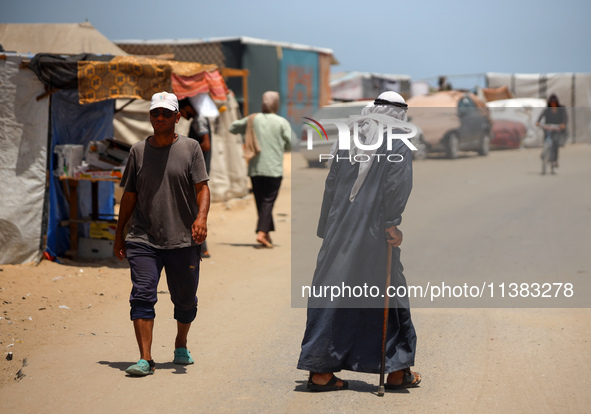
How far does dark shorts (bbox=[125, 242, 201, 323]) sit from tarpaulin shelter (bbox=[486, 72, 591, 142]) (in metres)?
30.3

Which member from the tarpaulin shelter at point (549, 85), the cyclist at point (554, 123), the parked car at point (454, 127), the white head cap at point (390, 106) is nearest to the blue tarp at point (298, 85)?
the parked car at point (454, 127)

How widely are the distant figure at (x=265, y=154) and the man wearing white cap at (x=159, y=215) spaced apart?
530cm

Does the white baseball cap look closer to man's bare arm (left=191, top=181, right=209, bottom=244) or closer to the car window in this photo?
man's bare arm (left=191, top=181, right=209, bottom=244)

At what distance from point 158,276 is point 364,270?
137 cm

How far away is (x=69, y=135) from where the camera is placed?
9.69m

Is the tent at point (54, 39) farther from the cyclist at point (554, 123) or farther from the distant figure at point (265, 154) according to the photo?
the cyclist at point (554, 123)

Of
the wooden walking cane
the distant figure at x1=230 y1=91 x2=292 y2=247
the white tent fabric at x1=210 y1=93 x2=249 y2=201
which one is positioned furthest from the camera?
the white tent fabric at x1=210 y1=93 x2=249 y2=201

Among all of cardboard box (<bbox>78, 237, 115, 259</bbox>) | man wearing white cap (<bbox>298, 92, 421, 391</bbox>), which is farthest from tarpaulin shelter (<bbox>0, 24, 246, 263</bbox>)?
man wearing white cap (<bbox>298, 92, 421, 391</bbox>)

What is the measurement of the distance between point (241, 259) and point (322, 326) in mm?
5355

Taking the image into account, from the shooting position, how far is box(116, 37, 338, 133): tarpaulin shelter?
23.3 m

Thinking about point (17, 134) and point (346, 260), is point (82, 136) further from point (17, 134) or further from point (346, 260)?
point (346, 260)

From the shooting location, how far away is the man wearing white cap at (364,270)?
470 centimetres

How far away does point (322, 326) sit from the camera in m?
4.74

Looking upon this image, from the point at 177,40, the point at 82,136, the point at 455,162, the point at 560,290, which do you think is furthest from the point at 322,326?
the point at 177,40
